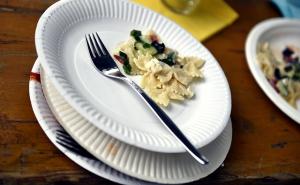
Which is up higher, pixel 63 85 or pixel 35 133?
pixel 63 85

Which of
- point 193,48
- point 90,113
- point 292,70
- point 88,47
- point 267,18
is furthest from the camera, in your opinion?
point 267,18

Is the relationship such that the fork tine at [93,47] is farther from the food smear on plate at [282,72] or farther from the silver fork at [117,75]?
the food smear on plate at [282,72]

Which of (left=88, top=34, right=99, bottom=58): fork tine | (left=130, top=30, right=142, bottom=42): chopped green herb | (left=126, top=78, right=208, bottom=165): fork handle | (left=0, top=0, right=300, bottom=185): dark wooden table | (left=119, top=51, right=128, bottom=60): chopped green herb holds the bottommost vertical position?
(left=0, top=0, right=300, bottom=185): dark wooden table

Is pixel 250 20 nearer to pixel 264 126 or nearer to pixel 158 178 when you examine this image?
pixel 264 126

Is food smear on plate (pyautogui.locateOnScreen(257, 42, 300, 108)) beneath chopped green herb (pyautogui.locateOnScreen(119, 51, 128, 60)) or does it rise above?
beneath

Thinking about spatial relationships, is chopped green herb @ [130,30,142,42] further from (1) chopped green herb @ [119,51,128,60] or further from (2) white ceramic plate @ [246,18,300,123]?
(2) white ceramic plate @ [246,18,300,123]

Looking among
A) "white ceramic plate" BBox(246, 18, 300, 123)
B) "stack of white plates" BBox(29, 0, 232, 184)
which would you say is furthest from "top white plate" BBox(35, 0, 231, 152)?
"white ceramic plate" BBox(246, 18, 300, 123)

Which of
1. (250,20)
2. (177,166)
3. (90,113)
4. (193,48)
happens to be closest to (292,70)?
(250,20)
